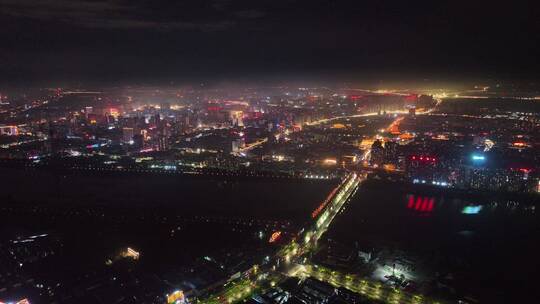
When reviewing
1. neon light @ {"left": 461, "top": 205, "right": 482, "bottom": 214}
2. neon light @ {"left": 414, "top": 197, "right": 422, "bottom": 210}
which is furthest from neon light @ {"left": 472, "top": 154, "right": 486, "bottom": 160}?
neon light @ {"left": 414, "top": 197, "right": 422, "bottom": 210}

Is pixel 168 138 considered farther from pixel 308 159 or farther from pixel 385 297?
pixel 385 297

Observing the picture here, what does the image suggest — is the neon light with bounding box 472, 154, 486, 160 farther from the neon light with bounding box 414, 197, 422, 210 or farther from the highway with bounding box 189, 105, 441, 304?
the highway with bounding box 189, 105, 441, 304

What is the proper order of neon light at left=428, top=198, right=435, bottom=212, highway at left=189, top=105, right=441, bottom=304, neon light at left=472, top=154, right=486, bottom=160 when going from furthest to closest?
1. neon light at left=472, top=154, right=486, bottom=160
2. neon light at left=428, top=198, right=435, bottom=212
3. highway at left=189, top=105, right=441, bottom=304

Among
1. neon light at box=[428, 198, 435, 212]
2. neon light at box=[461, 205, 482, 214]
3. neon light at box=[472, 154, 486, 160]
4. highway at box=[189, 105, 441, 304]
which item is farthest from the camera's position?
neon light at box=[472, 154, 486, 160]

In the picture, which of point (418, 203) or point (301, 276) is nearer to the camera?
point (301, 276)

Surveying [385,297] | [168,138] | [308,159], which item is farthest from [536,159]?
[168,138]

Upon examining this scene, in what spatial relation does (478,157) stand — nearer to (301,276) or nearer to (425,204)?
(425,204)

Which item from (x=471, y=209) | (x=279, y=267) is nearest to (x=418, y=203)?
(x=471, y=209)

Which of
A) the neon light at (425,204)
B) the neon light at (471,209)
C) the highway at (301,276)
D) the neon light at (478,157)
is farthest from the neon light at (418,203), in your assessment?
the neon light at (478,157)

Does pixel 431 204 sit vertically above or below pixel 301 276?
above

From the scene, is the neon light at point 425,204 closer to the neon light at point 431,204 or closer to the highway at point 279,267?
the neon light at point 431,204

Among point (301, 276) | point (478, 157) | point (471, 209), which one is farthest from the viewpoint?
point (478, 157)

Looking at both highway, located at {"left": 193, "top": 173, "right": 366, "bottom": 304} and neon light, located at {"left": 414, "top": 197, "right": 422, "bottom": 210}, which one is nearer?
highway, located at {"left": 193, "top": 173, "right": 366, "bottom": 304}
